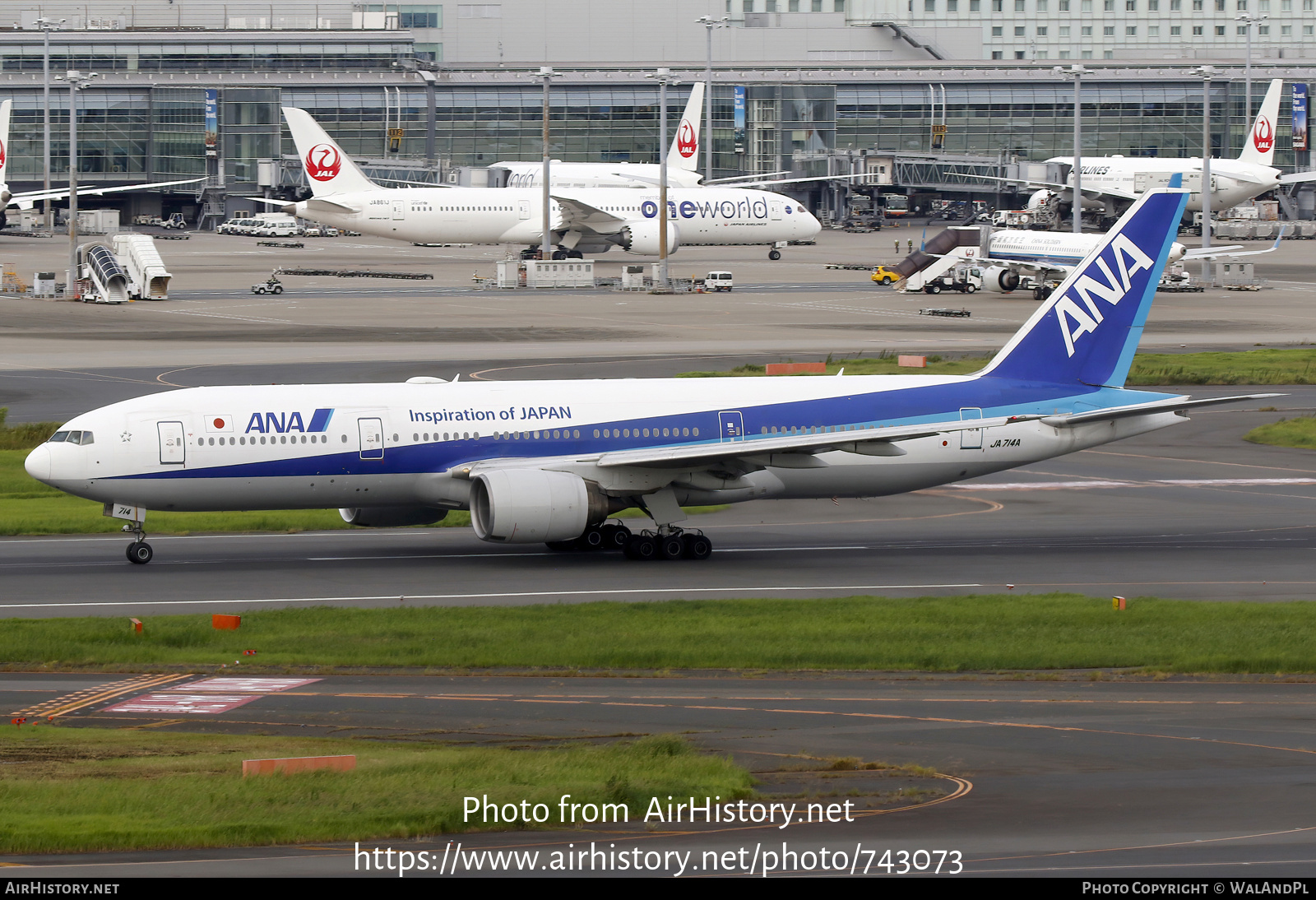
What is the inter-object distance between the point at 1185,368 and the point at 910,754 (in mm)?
53905

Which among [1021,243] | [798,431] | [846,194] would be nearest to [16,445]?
[798,431]

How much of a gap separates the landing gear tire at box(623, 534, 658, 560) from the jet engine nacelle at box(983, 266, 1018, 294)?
75.4 meters

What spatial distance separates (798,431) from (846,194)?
147 meters

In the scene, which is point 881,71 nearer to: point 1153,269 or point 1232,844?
point 1153,269

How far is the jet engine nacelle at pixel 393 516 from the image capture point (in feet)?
125

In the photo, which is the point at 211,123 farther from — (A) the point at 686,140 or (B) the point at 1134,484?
(B) the point at 1134,484

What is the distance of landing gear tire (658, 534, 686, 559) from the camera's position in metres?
37.3

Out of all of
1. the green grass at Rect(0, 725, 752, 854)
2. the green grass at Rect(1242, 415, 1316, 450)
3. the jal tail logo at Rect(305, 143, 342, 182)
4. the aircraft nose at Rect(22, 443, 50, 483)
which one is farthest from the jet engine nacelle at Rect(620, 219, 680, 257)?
the green grass at Rect(0, 725, 752, 854)

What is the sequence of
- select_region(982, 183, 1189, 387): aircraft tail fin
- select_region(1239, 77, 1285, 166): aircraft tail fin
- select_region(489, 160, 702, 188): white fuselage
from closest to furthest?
select_region(982, 183, 1189, 387): aircraft tail fin
select_region(489, 160, 702, 188): white fuselage
select_region(1239, 77, 1285, 166): aircraft tail fin

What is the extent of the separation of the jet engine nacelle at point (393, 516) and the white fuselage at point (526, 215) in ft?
294

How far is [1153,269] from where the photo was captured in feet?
134

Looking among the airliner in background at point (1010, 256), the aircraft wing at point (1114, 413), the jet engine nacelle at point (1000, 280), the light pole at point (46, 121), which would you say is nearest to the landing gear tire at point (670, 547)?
the aircraft wing at point (1114, 413)

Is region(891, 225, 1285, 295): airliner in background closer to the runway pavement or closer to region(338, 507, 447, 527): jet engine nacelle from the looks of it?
region(338, 507, 447, 527): jet engine nacelle

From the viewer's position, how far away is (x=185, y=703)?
78.3 feet
